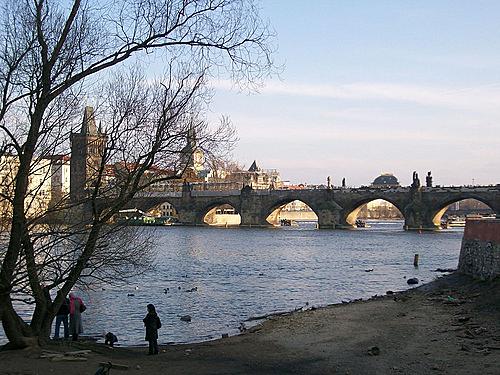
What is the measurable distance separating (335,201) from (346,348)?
103 meters

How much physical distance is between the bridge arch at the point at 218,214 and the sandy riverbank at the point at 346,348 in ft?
342

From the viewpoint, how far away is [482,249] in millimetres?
30844

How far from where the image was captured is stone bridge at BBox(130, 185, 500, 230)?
359 ft

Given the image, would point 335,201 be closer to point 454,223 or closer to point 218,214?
point 218,214

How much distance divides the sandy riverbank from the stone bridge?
77.0 meters

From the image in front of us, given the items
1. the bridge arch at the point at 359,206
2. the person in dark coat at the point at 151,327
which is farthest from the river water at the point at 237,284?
the bridge arch at the point at 359,206

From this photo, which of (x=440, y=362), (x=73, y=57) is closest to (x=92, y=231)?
(x=73, y=57)

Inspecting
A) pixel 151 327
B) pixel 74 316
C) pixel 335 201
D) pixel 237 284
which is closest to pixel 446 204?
pixel 335 201

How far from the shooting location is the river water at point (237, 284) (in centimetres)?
2672

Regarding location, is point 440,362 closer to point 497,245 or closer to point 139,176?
point 139,176

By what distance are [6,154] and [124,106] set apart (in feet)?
8.27

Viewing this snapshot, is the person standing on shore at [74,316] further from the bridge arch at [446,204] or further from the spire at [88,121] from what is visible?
the bridge arch at [446,204]

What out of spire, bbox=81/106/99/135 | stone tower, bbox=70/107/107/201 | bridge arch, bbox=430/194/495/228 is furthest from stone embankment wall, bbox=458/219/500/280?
bridge arch, bbox=430/194/495/228

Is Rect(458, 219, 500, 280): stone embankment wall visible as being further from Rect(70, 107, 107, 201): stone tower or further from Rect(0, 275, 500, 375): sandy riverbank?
Rect(70, 107, 107, 201): stone tower
